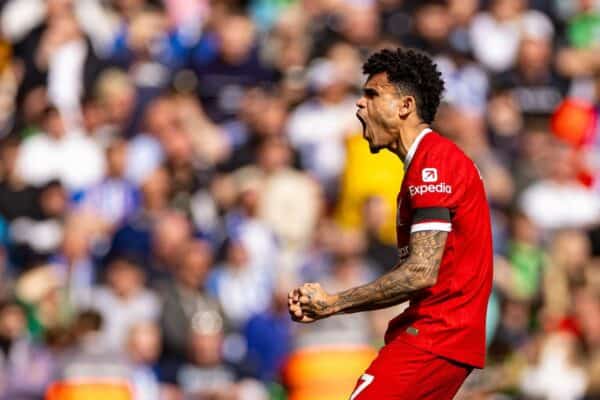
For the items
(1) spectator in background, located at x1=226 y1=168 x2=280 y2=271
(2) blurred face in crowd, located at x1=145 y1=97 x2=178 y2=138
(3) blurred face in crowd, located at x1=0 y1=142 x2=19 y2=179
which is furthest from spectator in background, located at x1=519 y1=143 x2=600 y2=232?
(3) blurred face in crowd, located at x1=0 y1=142 x2=19 y2=179

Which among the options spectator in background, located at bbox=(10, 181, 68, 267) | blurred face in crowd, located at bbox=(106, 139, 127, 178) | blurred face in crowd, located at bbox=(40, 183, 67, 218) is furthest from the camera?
blurred face in crowd, located at bbox=(106, 139, 127, 178)

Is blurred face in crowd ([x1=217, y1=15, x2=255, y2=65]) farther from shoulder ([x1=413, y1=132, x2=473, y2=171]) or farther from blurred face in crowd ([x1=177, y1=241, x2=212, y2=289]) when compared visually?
shoulder ([x1=413, y1=132, x2=473, y2=171])

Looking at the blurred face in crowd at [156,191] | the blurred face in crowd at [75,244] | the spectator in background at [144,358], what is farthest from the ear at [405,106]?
the blurred face in crowd at [156,191]

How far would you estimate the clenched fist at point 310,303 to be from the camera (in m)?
6.42

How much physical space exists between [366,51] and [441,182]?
8.86 m

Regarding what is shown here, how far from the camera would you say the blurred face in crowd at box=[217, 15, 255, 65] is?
14938 millimetres

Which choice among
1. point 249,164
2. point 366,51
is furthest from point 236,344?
point 366,51

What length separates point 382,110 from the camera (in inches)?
266

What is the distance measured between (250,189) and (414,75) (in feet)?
23.0

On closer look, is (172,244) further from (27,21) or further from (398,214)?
(398,214)

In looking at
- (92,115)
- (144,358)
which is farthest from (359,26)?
(144,358)

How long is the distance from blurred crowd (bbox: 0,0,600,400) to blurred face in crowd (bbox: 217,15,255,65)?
20 mm

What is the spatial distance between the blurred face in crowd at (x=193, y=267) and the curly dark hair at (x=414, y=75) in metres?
5.94

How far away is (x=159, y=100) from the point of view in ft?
46.5
